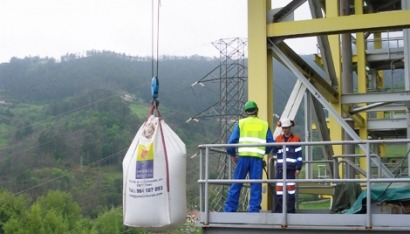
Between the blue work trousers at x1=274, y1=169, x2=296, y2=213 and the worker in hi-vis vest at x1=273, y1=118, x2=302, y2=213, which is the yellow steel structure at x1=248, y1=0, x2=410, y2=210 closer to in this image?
the blue work trousers at x1=274, y1=169, x2=296, y2=213

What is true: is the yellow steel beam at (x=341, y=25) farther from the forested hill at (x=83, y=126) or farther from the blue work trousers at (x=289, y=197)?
the forested hill at (x=83, y=126)

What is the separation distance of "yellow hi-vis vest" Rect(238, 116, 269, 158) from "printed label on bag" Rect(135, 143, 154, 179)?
1311 mm

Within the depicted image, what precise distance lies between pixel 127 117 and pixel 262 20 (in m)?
136

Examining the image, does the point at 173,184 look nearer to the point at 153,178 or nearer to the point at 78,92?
the point at 153,178

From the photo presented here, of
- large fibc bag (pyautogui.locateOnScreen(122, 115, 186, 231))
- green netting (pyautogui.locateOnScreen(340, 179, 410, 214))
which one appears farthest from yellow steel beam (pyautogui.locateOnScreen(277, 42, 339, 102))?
large fibc bag (pyautogui.locateOnScreen(122, 115, 186, 231))

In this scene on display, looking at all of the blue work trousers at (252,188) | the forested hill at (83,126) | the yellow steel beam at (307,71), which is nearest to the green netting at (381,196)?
the blue work trousers at (252,188)

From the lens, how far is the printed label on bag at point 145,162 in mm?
8094

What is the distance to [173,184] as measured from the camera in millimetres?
8102

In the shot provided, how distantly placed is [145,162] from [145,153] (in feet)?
0.33

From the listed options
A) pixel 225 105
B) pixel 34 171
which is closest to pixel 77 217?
pixel 34 171

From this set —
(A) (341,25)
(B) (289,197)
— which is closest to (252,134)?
(B) (289,197)

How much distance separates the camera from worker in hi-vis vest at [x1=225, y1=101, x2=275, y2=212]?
348 inches

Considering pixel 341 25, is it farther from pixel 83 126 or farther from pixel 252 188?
pixel 83 126

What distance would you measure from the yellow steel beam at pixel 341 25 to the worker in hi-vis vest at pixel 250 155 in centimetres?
185
